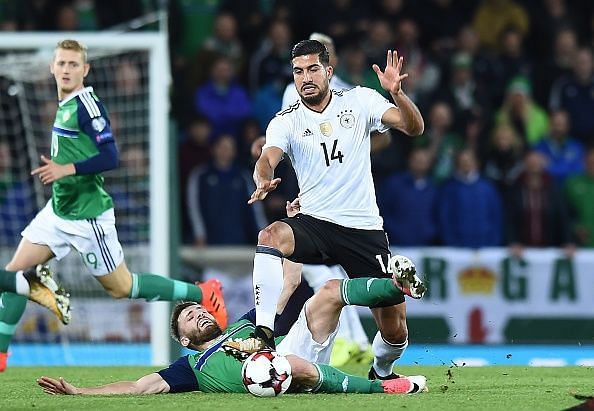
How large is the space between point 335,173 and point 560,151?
7766mm

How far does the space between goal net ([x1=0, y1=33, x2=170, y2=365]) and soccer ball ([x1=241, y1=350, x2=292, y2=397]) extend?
491 centimetres

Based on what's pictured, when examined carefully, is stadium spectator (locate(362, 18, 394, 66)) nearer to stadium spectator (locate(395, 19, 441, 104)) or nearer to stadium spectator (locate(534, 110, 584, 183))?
stadium spectator (locate(395, 19, 441, 104))

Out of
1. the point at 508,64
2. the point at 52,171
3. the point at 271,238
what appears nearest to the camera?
the point at 271,238

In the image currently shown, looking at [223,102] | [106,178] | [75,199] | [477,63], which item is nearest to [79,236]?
[75,199]

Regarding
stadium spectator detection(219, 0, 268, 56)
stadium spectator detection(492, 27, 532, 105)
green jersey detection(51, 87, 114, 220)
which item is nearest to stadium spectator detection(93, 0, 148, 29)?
stadium spectator detection(219, 0, 268, 56)

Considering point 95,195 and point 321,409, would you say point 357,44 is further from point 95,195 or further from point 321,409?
point 321,409

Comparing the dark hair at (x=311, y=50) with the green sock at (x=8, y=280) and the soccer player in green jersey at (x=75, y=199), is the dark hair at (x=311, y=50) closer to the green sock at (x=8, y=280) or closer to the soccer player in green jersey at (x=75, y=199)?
the soccer player in green jersey at (x=75, y=199)

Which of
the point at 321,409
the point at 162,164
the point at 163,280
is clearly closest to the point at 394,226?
the point at 162,164

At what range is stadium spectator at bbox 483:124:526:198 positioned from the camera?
14609 millimetres

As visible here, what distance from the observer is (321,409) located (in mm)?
6328

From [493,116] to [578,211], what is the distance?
1.58 meters

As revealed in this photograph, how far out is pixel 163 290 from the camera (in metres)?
9.59

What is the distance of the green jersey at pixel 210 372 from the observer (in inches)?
286

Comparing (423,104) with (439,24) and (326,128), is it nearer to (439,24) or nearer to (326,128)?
(439,24)
